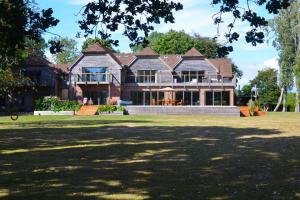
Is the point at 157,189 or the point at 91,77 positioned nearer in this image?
the point at 157,189

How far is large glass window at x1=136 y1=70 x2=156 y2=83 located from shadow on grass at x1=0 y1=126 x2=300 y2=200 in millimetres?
40490

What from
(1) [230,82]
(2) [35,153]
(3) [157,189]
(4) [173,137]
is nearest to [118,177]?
(3) [157,189]

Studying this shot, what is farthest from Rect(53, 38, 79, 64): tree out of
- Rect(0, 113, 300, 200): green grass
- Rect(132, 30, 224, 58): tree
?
Rect(0, 113, 300, 200): green grass

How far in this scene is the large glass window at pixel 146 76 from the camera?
5803 cm

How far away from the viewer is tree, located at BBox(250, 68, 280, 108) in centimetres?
6999

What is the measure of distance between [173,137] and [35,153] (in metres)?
6.45

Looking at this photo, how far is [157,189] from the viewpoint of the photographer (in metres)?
8.85

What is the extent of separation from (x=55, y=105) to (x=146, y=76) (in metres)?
15.4

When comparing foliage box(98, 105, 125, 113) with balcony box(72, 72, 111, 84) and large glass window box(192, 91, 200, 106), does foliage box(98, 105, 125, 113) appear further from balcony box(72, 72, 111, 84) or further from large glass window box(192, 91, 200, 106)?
large glass window box(192, 91, 200, 106)

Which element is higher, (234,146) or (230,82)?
(230,82)

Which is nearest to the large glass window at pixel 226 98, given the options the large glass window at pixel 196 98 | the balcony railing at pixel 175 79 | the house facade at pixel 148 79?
the house facade at pixel 148 79

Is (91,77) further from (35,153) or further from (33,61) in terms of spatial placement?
(35,153)

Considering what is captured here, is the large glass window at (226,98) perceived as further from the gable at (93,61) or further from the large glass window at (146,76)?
the gable at (93,61)

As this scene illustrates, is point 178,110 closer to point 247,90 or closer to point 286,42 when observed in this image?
point 286,42
